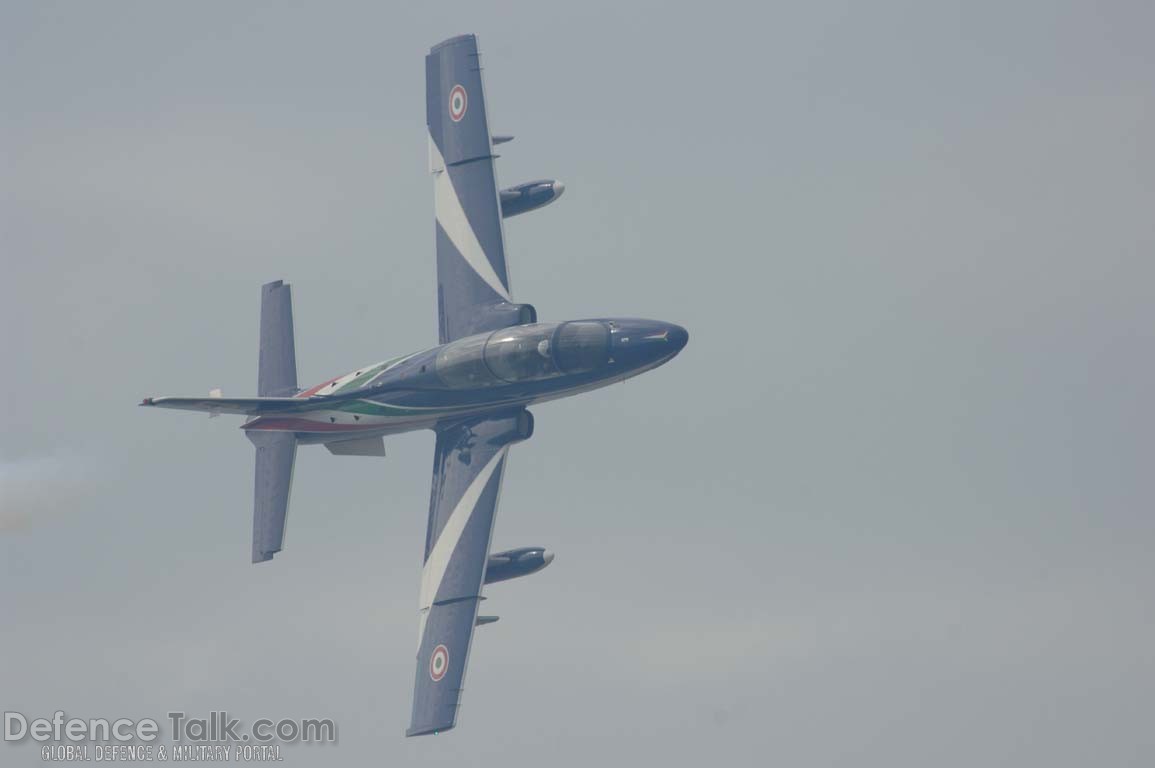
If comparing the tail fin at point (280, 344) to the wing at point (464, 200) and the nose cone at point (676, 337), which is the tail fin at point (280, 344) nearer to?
the wing at point (464, 200)

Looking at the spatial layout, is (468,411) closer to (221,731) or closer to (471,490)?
(471,490)

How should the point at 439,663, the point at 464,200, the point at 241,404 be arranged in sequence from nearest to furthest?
the point at 439,663 < the point at 241,404 < the point at 464,200

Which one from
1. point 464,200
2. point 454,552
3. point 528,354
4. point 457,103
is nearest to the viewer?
point 528,354

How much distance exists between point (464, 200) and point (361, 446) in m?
8.41

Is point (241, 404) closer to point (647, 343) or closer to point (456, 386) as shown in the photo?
point (456, 386)

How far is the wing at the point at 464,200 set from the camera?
213ft

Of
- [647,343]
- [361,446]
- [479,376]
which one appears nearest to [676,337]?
[647,343]

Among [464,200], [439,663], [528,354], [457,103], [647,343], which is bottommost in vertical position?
[439,663]

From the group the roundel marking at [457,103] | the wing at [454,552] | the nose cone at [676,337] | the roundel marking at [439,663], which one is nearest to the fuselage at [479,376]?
the nose cone at [676,337]

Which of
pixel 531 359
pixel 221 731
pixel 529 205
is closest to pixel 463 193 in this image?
pixel 529 205

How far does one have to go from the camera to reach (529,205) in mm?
66750

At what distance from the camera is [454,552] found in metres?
63.6

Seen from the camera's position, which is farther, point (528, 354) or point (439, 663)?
point (528, 354)

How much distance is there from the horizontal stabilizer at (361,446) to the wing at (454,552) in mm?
2137
